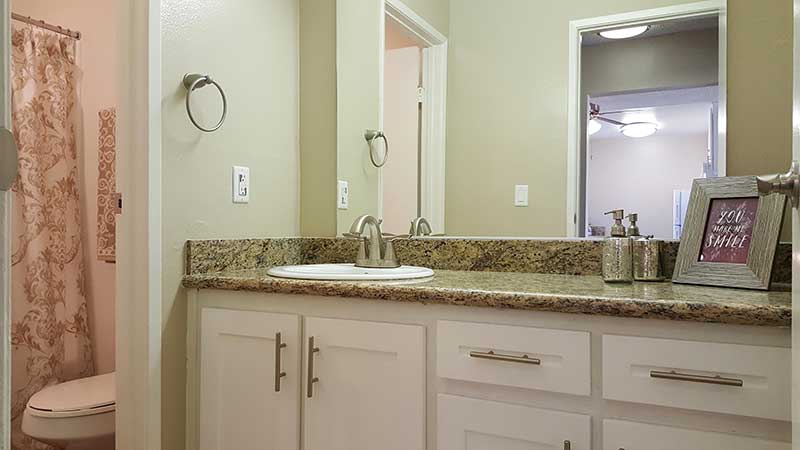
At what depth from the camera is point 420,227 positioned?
1998 millimetres

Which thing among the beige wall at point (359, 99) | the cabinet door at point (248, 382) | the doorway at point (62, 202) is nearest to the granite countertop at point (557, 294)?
the cabinet door at point (248, 382)

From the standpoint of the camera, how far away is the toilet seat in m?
1.91

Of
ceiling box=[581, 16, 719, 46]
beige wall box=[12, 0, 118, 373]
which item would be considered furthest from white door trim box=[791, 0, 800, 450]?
beige wall box=[12, 0, 118, 373]

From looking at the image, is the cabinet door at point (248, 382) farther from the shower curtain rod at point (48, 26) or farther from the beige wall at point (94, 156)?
the shower curtain rod at point (48, 26)

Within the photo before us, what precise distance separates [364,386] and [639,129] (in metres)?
1.03

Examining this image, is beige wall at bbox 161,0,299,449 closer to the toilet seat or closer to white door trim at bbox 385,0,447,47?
white door trim at bbox 385,0,447,47

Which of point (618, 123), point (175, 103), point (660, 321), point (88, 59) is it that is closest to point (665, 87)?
point (618, 123)

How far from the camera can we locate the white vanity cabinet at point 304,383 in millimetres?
1349

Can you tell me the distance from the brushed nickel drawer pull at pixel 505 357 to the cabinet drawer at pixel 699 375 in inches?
5.5

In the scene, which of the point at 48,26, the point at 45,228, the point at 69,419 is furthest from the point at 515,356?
the point at 48,26

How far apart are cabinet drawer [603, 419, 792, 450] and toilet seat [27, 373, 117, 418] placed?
1.63m

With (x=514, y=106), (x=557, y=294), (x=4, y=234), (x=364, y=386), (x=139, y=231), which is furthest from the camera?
(x=514, y=106)

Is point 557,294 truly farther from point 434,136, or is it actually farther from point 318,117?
point 318,117

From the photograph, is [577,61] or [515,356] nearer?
[515,356]
